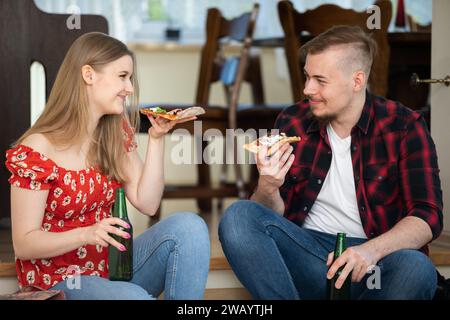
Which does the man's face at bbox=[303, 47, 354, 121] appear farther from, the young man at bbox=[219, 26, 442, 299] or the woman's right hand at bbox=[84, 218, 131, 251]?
the woman's right hand at bbox=[84, 218, 131, 251]

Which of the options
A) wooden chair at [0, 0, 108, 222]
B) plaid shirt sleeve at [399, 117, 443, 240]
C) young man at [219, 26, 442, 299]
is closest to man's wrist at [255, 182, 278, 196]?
young man at [219, 26, 442, 299]

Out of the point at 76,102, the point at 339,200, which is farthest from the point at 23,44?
the point at 339,200

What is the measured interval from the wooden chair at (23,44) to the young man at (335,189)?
0.84 metres

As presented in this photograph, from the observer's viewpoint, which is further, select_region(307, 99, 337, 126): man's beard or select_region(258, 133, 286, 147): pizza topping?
select_region(307, 99, 337, 126): man's beard

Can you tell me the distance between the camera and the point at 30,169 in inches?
71.6

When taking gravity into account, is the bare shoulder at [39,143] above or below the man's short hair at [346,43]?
below

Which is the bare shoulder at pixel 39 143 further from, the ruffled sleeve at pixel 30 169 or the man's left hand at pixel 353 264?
the man's left hand at pixel 353 264

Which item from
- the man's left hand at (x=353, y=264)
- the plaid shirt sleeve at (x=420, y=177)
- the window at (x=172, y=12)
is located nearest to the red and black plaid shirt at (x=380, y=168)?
the plaid shirt sleeve at (x=420, y=177)

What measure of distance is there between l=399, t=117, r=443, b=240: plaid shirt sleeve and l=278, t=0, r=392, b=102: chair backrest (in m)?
0.89

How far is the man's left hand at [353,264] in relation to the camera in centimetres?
183

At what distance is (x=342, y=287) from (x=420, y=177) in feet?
1.22

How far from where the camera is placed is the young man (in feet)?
6.55

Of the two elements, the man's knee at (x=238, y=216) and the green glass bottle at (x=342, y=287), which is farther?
the man's knee at (x=238, y=216)
